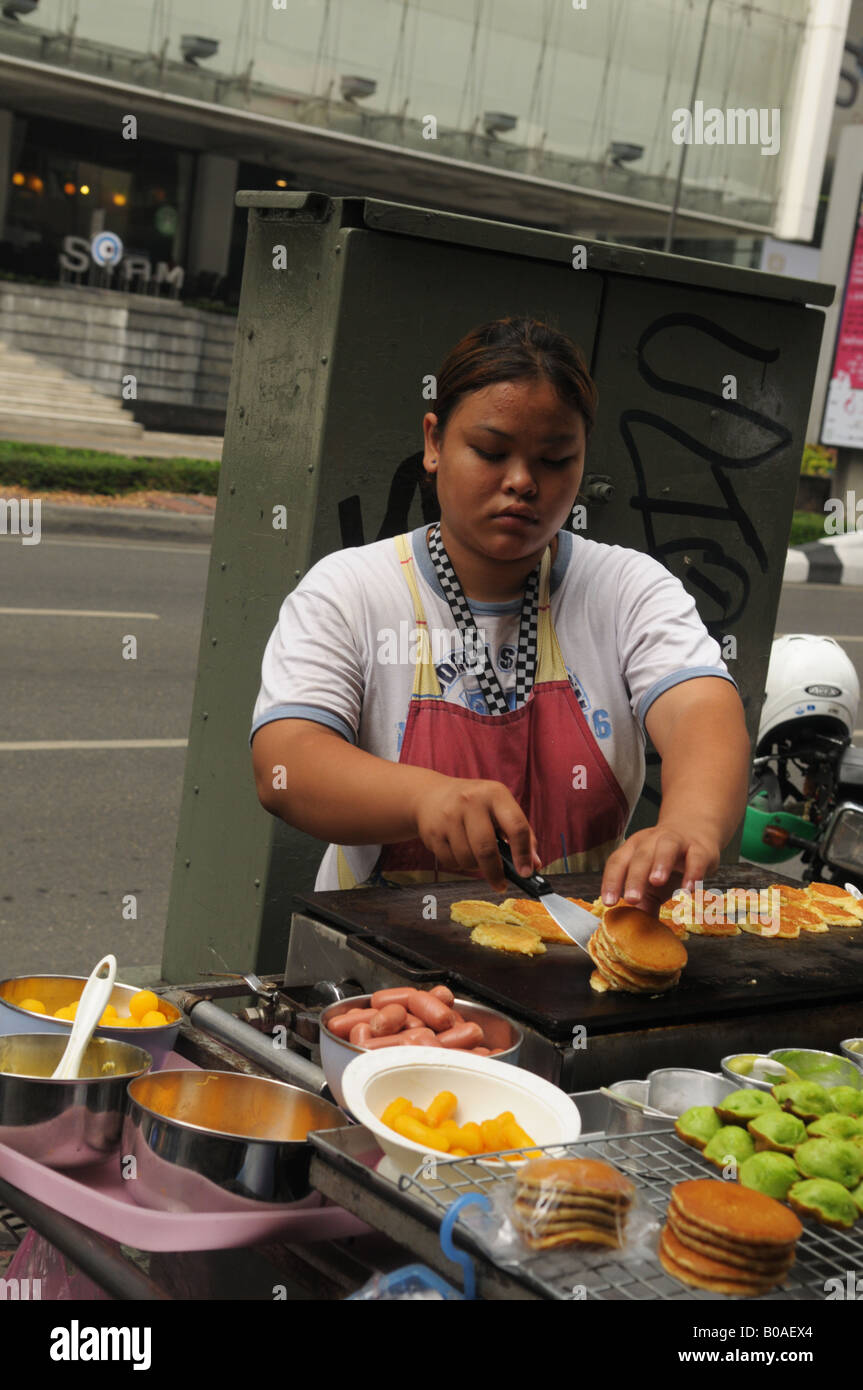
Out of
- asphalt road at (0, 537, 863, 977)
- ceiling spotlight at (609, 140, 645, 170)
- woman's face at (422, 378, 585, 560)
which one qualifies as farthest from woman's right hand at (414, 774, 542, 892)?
ceiling spotlight at (609, 140, 645, 170)

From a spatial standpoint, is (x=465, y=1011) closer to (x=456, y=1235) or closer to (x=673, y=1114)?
(x=673, y=1114)

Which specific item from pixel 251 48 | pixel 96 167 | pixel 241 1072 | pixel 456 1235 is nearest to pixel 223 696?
pixel 241 1072

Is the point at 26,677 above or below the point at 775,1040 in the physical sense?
below

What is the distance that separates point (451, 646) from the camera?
2.82 meters

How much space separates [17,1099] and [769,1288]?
35.3 inches

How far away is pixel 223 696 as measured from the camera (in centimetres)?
424

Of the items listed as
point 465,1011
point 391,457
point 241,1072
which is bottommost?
point 241,1072

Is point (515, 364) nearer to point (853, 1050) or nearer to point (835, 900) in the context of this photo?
point (835, 900)

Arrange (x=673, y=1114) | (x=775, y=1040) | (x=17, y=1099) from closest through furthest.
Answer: (x=17, y=1099) → (x=673, y=1114) → (x=775, y=1040)

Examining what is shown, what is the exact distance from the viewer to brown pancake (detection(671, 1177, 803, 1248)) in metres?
1.51

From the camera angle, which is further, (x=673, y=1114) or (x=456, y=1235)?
(x=673, y=1114)

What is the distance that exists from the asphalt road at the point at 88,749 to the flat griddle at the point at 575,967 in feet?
9.61

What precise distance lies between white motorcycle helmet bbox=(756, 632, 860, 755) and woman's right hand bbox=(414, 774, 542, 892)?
2.96 meters

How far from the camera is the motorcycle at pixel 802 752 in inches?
194
